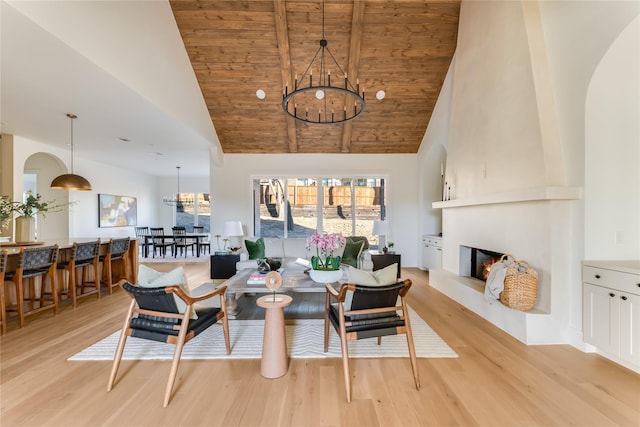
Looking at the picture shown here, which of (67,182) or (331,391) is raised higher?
(67,182)

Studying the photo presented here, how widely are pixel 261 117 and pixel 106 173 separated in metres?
5.60

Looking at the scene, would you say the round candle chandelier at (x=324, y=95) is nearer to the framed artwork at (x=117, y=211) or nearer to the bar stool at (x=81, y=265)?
the bar stool at (x=81, y=265)

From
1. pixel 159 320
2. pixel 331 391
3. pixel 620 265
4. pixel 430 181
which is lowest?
pixel 331 391

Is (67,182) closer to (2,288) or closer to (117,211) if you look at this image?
(2,288)

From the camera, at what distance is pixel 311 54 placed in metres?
4.92

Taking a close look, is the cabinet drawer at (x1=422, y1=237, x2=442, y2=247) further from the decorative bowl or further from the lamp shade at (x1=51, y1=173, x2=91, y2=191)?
the lamp shade at (x1=51, y1=173, x2=91, y2=191)

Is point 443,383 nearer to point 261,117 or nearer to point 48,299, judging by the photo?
point 48,299

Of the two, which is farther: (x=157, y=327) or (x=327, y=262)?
(x=327, y=262)

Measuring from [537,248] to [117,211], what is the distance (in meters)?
10.4

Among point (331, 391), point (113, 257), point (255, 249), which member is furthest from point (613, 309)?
point (113, 257)

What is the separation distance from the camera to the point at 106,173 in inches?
322

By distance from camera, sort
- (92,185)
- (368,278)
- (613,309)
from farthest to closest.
→ (92,185), (613,309), (368,278)

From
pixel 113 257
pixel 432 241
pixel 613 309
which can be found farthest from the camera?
pixel 432 241

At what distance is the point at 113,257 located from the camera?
4746 mm
